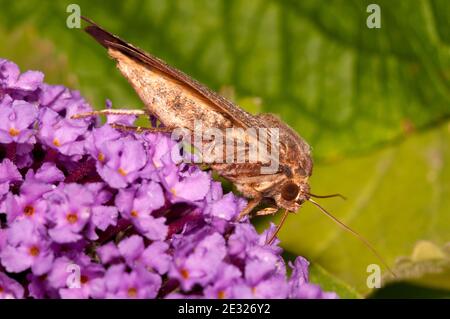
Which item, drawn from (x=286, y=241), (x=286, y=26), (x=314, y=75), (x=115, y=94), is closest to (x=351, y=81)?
(x=314, y=75)

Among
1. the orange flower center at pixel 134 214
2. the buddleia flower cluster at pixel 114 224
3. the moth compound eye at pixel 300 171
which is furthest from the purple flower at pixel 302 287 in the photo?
the orange flower center at pixel 134 214

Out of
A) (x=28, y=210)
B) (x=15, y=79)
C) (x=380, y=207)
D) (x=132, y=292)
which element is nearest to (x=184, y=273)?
(x=132, y=292)

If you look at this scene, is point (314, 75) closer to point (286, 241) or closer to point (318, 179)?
point (318, 179)

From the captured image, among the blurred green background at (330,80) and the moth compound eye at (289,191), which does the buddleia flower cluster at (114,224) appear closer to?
the moth compound eye at (289,191)

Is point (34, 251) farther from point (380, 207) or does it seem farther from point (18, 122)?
point (380, 207)

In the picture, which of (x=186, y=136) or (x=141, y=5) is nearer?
(x=186, y=136)
